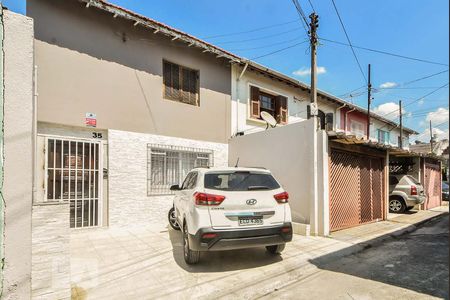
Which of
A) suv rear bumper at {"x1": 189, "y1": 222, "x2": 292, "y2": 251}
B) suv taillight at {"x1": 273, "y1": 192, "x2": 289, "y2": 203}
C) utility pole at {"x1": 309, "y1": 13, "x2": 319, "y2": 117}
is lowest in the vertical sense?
suv rear bumper at {"x1": 189, "y1": 222, "x2": 292, "y2": 251}

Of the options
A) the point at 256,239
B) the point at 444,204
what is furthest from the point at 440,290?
the point at 444,204

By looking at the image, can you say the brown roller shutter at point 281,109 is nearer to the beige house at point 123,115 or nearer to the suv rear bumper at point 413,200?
the beige house at point 123,115

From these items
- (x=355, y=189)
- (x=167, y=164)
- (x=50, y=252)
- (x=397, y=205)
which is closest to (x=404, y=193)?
(x=397, y=205)

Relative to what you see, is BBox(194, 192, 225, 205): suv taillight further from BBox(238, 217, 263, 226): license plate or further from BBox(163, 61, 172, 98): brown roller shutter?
BBox(163, 61, 172, 98): brown roller shutter

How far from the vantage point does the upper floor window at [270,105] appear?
1204 cm

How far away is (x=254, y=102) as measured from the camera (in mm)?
11922

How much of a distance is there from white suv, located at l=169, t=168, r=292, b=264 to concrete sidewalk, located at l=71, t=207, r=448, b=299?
47 centimetres

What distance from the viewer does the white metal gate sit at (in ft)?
23.1

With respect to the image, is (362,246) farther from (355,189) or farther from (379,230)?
(355,189)

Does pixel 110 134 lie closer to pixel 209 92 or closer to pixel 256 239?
pixel 209 92

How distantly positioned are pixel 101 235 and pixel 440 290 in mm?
7039

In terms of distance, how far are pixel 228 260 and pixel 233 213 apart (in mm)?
1294

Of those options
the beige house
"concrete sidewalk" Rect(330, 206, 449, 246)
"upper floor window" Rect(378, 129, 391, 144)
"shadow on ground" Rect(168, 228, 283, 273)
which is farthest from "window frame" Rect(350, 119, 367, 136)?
"shadow on ground" Rect(168, 228, 283, 273)

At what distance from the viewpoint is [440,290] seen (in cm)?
406
